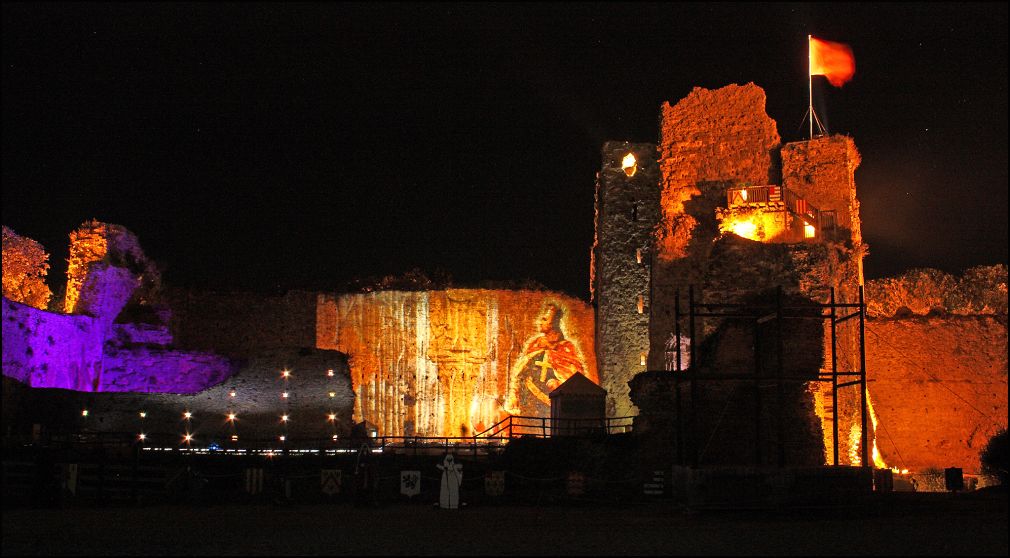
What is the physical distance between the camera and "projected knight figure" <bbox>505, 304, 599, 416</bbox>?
3459 centimetres

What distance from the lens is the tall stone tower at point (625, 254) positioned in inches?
1262

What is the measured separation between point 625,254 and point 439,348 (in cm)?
734

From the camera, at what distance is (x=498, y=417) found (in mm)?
34531

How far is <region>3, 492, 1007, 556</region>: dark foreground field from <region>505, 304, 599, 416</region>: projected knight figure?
55.5ft

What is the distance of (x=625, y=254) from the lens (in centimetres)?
3253

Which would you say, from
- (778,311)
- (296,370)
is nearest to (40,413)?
(296,370)

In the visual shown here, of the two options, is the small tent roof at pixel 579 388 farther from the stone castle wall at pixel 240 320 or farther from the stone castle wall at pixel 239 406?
the stone castle wall at pixel 240 320

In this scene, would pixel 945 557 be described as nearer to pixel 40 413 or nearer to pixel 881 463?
pixel 881 463

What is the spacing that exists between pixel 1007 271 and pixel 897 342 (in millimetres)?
4443

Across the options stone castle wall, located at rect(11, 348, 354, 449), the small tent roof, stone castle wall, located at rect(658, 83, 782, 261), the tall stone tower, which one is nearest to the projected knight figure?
the tall stone tower

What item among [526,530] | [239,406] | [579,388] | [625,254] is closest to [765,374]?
[526,530]

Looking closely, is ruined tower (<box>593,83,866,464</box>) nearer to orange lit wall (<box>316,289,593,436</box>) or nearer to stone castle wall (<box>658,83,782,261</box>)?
stone castle wall (<box>658,83,782,261</box>)

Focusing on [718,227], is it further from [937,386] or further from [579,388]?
[937,386]

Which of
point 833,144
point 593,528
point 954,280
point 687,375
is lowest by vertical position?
point 593,528
